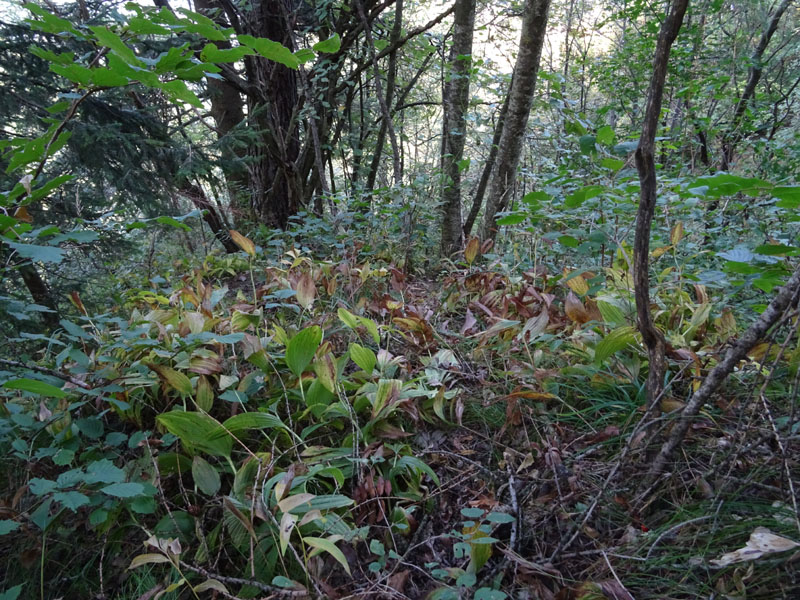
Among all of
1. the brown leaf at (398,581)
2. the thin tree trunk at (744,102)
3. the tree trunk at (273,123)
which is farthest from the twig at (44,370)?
the thin tree trunk at (744,102)

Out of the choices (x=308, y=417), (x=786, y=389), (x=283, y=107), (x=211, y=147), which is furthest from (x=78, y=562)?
(x=283, y=107)

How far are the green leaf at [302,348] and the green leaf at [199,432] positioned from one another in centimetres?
35

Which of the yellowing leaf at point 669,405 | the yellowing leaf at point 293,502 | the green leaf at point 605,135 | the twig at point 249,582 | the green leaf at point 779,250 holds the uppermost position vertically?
the green leaf at point 605,135

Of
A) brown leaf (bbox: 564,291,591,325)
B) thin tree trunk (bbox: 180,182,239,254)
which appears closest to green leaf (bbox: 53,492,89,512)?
brown leaf (bbox: 564,291,591,325)

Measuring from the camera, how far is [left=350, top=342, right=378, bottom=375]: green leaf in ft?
5.63

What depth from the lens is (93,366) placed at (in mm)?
1631

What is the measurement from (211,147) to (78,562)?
4.23 metres

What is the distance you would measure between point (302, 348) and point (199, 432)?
445 mm

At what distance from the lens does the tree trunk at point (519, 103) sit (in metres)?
3.21

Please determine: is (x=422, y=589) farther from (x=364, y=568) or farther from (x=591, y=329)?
(x=591, y=329)

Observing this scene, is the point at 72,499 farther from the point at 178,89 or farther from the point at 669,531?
the point at 669,531

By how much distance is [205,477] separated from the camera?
135cm

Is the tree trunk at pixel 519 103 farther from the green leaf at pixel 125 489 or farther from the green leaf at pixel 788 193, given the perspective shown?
the green leaf at pixel 125 489

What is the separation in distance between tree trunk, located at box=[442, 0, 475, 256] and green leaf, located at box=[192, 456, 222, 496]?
2.94 metres
